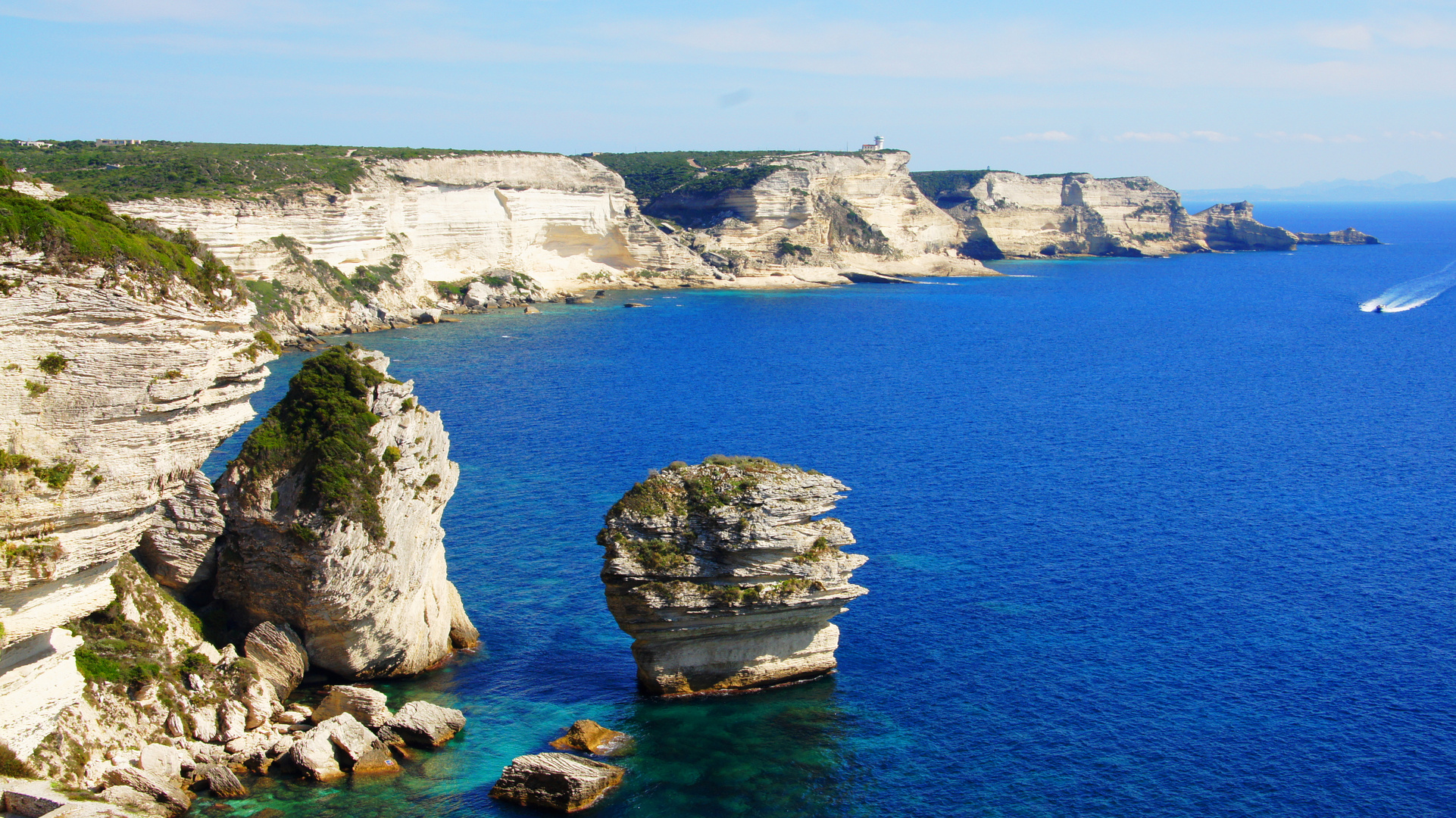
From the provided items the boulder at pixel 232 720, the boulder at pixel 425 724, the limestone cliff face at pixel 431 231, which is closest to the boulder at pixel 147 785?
the boulder at pixel 232 720

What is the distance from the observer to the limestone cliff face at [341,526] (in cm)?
3425

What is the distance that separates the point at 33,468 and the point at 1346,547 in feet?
171

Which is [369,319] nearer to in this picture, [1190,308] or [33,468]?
[33,468]

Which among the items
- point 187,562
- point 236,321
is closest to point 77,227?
point 236,321

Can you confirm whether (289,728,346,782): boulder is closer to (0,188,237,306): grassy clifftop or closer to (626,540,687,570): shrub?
(626,540,687,570): shrub

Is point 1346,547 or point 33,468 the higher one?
point 33,468

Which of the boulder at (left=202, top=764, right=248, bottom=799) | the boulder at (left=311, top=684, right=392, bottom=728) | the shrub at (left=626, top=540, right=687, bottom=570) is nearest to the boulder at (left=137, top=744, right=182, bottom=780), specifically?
the boulder at (left=202, top=764, right=248, bottom=799)

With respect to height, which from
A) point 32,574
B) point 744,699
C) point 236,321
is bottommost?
point 744,699

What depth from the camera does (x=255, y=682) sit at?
3241 cm

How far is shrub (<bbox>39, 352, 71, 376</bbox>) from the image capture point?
2461 centimetres

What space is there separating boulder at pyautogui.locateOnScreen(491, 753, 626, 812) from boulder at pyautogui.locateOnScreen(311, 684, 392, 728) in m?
5.04

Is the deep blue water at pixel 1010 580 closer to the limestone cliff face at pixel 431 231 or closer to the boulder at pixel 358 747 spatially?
the boulder at pixel 358 747

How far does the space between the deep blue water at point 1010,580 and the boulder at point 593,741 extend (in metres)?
0.88

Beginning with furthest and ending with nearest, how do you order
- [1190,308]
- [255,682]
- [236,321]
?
[1190,308] < [255,682] < [236,321]
